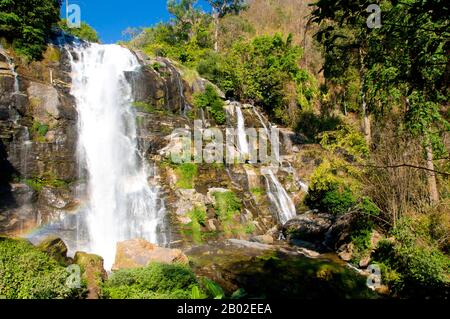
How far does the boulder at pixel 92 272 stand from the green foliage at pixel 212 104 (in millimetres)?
16200

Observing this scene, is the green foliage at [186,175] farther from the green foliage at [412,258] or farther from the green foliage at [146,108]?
the green foliage at [412,258]

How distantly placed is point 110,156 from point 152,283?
1153 cm

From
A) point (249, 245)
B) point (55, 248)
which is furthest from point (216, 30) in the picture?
point (55, 248)

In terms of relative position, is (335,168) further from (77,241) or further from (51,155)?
(51,155)

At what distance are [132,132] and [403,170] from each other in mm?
13572

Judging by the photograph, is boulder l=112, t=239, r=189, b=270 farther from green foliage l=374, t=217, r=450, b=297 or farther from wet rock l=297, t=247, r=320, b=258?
green foliage l=374, t=217, r=450, b=297

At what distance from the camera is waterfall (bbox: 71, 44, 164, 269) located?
1524cm

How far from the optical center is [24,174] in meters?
14.6

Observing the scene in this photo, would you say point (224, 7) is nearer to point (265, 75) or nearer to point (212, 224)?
point (265, 75)

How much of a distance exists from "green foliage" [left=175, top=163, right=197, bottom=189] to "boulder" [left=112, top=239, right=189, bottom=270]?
6860 millimetres

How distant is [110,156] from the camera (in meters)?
17.3

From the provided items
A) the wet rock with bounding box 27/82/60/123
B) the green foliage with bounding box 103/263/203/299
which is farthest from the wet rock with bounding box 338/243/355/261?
the wet rock with bounding box 27/82/60/123

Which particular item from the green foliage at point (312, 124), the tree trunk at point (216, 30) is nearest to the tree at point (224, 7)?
the tree trunk at point (216, 30)
